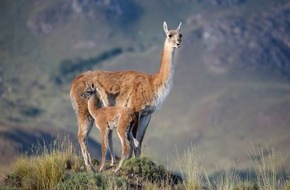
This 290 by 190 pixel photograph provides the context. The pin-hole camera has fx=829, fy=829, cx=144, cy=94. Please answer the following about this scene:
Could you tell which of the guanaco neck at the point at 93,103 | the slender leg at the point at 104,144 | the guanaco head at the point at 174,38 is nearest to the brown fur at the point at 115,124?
the slender leg at the point at 104,144

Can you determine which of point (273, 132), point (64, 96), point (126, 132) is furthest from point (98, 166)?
point (64, 96)

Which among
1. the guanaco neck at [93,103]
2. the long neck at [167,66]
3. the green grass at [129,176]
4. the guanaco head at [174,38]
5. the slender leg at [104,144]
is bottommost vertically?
the green grass at [129,176]

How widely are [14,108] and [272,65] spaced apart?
6336 centimetres

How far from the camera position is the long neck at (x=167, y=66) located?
2008cm

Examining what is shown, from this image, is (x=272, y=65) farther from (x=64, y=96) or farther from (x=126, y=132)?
(x=126, y=132)

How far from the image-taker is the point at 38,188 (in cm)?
1661

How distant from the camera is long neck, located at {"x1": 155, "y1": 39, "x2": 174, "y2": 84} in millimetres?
20078

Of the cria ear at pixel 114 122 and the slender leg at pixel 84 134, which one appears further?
the slender leg at pixel 84 134

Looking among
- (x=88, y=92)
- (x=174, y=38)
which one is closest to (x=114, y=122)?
(x=88, y=92)

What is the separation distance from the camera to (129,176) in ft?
57.1

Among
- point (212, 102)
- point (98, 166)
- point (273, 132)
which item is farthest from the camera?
point (212, 102)

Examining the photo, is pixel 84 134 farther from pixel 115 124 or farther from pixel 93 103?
pixel 115 124

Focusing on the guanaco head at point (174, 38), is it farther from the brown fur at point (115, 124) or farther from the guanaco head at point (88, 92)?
the brown fur at point (115, 124)

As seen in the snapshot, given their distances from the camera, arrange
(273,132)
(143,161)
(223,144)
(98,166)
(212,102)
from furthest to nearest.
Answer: (212,102)
(273,132)
(223,144)
(98,166)
(143,161)
